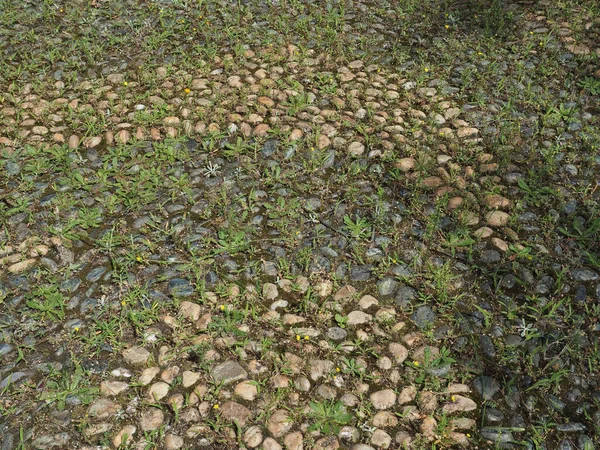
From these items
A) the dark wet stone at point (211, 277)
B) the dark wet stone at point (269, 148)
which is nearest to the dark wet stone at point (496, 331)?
the dark wet stone at point (211, 277)

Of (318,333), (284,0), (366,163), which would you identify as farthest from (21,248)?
(284,0)

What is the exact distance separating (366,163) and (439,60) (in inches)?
65.6

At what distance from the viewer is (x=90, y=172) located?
4434 mm

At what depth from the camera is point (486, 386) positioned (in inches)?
127

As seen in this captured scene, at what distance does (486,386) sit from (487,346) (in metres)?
0.26

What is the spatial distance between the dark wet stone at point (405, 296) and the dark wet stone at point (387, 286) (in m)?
0.04

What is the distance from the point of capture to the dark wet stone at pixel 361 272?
3.76 metres

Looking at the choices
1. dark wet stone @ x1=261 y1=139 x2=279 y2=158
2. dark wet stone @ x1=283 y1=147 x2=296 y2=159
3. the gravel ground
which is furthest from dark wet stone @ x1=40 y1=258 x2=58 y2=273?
dark wet stone @ x1=283 y1=147 x2=296 y2=159

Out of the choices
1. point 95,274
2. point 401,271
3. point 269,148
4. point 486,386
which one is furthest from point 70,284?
point 486,386

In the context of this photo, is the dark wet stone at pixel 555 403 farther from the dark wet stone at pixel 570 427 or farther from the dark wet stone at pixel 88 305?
the dark wet stone at pixel 88 305

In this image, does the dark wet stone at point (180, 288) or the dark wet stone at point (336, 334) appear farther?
the dark wet stone at point (180, 288)

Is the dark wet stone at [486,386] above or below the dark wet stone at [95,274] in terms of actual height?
above

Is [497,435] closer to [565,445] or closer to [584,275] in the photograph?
[565,445]

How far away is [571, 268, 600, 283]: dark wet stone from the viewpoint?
3748mm
